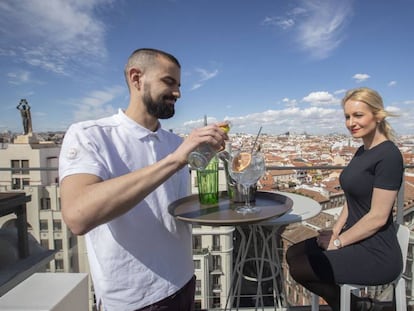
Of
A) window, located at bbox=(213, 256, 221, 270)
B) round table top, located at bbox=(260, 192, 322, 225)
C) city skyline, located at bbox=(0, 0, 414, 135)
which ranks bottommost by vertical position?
window, located at bbox=(213, 256, 221, 270)

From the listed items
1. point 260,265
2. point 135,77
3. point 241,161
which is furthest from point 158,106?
point 260,265

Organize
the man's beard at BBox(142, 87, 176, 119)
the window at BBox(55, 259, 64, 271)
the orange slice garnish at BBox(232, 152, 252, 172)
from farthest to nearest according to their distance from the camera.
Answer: the window at BBox(55, 259, 64, 271)
the orange slice garnish at BBox(232, 152, 252, 172)
the man's beard at BBox(142, 87, 176, 119)

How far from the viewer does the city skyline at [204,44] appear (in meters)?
11.6

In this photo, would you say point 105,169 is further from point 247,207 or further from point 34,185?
point 34,185

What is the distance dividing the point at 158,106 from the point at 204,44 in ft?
54.9

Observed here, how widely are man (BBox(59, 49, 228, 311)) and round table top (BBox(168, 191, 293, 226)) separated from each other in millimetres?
55

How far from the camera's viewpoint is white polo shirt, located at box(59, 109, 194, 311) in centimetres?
94

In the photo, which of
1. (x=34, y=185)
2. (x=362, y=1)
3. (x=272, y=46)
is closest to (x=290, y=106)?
(x=272, y=46)

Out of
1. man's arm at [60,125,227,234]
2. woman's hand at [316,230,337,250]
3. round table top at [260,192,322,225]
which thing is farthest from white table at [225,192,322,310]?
man's arm at [60,125,227,234]

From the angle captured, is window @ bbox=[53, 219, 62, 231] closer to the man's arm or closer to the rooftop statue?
the man's arm

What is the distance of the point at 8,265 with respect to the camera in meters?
2.20

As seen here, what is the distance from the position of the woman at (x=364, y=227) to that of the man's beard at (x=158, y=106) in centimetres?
114

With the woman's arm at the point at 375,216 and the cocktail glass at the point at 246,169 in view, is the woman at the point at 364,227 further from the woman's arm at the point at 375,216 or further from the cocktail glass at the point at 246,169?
the cocktail glass at the point at 246,169

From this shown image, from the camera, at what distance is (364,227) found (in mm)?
1481
